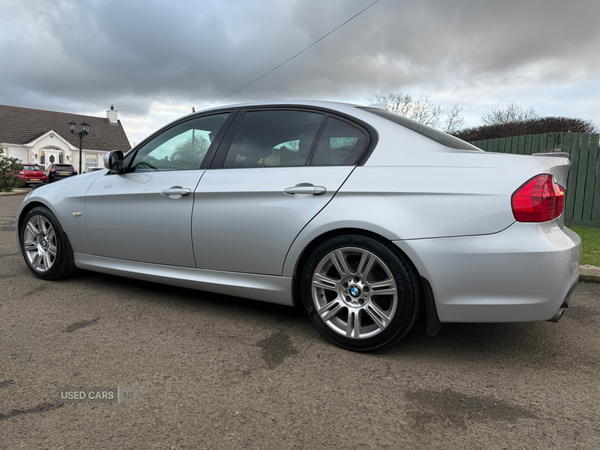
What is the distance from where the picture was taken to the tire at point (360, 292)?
2498 millimetres

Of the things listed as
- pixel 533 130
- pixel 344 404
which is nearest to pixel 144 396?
pixel 344 404

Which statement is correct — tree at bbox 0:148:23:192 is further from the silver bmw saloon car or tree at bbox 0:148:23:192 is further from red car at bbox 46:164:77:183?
the silver bmw saloon car

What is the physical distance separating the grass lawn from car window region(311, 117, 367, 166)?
3.57 meters

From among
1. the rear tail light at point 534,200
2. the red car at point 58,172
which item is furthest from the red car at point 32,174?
the rear tail light at point 534,200

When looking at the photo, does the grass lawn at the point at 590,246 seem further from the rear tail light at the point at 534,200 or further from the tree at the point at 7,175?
the tree at the point at 7,175

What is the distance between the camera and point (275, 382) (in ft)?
7.61

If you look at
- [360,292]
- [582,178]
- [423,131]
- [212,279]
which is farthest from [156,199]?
[582,178]

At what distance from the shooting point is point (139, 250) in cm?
354

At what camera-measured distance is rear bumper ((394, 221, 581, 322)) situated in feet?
7.47

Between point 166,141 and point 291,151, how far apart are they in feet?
4.03

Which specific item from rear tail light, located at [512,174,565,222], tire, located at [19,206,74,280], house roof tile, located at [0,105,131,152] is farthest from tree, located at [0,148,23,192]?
rear tail light, located at [512,174,565,222]

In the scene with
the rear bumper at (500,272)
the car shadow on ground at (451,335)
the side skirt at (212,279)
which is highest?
the rear bumper at (500,272)

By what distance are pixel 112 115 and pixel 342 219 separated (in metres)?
51.8

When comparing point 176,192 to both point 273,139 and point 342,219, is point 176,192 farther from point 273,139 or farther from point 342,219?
point 342,219
